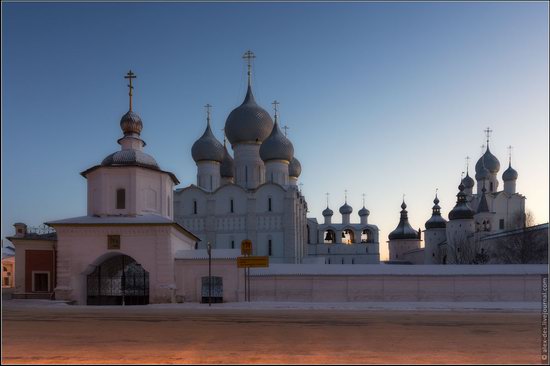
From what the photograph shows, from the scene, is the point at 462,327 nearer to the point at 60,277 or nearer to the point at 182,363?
the point at 182,363

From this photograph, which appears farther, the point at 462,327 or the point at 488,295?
the point at 488,295

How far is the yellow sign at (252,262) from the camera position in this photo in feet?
81.9

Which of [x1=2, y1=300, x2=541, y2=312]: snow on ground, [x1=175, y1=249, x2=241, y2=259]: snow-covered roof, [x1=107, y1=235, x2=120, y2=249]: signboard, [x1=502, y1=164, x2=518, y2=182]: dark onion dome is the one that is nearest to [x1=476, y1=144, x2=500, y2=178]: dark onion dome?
[x1=502, y1=164, x2=518, y2=182]: dark onion dome

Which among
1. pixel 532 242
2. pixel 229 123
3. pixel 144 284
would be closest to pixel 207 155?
pixel 229 123

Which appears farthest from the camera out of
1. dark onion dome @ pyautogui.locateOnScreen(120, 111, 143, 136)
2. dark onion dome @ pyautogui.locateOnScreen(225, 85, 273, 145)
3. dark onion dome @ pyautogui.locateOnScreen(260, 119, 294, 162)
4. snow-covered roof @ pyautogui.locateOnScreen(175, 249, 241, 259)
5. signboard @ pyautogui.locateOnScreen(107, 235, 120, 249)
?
dark onion dome @ pyautogui.locateOnScreen(225, 85, 273, 145)

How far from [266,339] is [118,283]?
56.6 feet

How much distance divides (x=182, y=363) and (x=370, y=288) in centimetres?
1841

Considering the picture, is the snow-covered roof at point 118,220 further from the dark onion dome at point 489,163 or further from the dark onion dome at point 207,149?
the dark onion dome at point 489,163

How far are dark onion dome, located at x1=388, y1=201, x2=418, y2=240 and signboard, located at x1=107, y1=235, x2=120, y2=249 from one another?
6536cm

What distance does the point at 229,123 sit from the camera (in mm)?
49031

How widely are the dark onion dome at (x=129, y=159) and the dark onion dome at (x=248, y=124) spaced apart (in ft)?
67.4

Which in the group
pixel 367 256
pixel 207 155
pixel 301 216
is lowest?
pixel 367 256

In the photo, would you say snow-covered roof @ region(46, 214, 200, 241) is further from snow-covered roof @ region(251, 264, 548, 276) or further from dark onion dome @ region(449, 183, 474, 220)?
dark onion dome @ region(449, 183, 474, 220)

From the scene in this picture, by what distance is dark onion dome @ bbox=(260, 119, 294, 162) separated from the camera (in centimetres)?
4731
